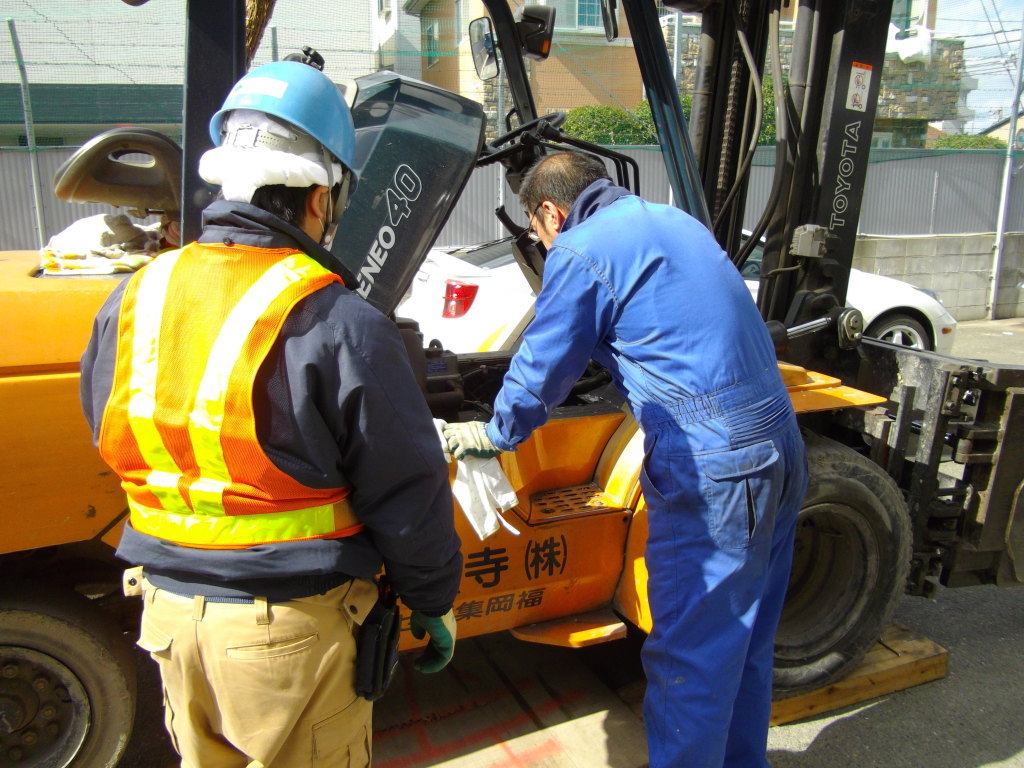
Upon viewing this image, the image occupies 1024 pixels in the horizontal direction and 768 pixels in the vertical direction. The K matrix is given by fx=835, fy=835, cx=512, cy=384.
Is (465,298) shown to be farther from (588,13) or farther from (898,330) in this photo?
(588,13)

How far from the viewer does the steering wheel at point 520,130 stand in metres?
3.03

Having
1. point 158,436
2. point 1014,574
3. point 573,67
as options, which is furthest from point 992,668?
point 573,67

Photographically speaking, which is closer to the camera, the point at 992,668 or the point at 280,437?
the point at 280,437

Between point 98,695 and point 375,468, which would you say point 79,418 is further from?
point 375,468

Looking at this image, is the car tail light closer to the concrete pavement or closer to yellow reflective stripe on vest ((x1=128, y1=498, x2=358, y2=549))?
the concrete pavement

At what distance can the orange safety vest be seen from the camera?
4.83 feet

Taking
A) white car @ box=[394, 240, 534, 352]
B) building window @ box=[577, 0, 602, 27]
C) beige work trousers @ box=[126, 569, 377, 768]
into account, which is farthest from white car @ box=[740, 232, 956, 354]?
beige work trousers @ box=[126, 569, 377, 768]

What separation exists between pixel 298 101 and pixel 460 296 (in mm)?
4820

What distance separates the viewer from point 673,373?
2330 mm

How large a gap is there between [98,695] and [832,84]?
344 cm

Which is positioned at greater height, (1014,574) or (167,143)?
(167,143)

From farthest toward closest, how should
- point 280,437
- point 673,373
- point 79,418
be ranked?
point 673,373, point 79,418, point 280,437

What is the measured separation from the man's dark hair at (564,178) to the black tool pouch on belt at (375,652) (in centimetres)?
136

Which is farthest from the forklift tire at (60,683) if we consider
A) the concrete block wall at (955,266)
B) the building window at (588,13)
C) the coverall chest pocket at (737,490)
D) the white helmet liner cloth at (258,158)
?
the concrete block wall at (955,266)
